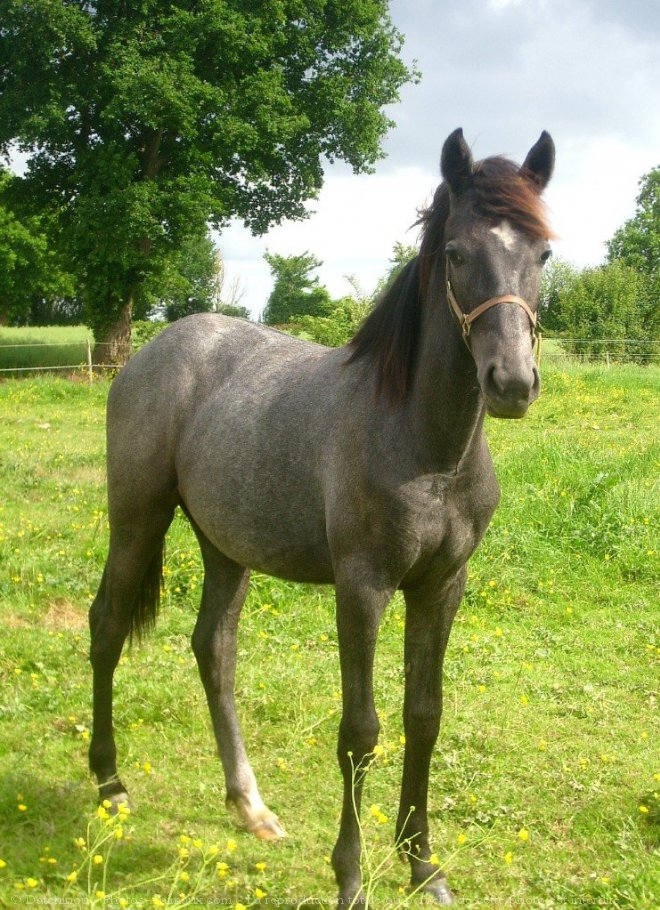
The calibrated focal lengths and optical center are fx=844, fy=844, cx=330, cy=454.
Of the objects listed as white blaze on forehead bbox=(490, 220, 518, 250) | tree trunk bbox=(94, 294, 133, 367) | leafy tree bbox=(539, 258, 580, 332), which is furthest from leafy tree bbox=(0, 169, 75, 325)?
white blaze on forehead bbox=(490, 220, 518, 250)

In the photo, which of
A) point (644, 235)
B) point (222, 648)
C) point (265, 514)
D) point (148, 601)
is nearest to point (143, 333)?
point (148, 601)

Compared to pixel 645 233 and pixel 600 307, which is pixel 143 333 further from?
pixel 645 233

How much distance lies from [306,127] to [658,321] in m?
29.8

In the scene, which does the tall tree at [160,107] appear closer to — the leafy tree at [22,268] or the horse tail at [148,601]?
the leafy tree at [22,268]

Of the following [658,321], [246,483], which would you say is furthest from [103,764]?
[658,321]

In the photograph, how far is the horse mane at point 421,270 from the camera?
261 centimetres

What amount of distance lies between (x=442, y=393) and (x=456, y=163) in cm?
75

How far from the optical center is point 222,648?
409 centimetres

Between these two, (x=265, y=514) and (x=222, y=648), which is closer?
(x=265, y=514)

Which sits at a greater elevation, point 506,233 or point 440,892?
point 506,233

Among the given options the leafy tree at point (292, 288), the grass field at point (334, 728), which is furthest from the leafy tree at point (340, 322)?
the leafy tree at point (292, 288)

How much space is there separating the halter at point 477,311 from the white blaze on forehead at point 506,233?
0.19 meters

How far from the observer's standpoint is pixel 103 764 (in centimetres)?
396

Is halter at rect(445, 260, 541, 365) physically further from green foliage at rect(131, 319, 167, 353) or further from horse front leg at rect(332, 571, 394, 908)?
green foliage at rect(131, 319, 167, 353)
